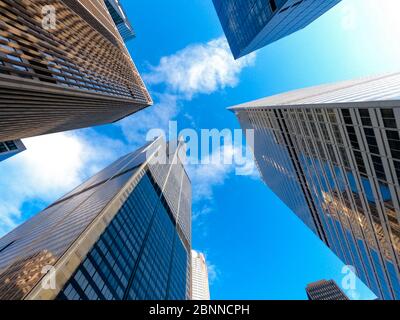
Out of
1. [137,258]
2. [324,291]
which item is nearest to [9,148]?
[137,258]

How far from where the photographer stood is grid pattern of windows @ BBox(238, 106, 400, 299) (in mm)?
24641

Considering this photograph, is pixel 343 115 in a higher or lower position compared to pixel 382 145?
higher

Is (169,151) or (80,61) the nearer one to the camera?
(80,61)

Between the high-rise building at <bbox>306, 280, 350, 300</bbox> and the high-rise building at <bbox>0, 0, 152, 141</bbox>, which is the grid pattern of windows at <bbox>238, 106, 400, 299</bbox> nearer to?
the high-rise building at <bbox>0, 0, 152, 141</bbox>

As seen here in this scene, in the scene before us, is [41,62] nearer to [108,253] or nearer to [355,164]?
[108,253]

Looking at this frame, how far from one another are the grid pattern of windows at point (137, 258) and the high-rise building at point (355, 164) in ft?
138

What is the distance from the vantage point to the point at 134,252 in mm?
65188

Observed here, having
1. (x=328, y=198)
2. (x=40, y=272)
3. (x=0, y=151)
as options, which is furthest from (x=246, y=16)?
(x=0, y=151)

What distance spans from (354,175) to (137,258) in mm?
54801

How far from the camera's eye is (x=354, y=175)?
3130 centimetres
